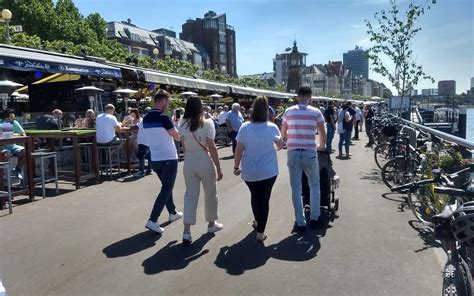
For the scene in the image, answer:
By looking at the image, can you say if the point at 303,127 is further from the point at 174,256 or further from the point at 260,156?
the point at 174,256

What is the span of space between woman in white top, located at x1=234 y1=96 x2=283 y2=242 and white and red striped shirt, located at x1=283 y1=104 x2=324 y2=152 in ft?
1.40

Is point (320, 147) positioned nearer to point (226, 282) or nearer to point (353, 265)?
point (353, 265)

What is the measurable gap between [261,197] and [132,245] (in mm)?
1718

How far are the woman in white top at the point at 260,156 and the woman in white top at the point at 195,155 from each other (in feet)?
1.26

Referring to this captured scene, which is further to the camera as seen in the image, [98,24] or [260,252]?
[98,24]

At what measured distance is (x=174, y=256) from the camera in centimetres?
486

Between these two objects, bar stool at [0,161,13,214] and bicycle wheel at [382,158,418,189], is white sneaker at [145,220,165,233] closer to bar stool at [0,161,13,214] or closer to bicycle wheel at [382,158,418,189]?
bar stool at [0,161,13,214]

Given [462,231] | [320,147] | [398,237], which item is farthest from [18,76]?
[462,231]

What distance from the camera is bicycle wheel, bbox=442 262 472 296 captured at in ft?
9.00

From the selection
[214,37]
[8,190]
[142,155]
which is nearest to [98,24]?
[142,155]

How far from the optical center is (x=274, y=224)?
6.11 metres

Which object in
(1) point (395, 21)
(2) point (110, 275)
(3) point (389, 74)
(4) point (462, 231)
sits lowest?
(2) point (110, 275)

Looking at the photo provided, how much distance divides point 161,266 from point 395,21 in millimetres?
9919

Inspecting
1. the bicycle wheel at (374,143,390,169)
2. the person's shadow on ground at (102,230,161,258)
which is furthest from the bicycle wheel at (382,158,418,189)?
the person's shadow on ground at (102,230,161,258)
